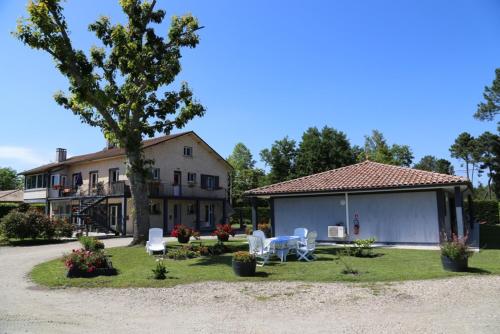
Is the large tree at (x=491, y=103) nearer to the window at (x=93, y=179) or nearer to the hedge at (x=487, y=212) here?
the hedge at (x=487, y=212)

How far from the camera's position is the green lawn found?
10023mm

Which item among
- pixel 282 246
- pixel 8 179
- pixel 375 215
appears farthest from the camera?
pixel 8 179

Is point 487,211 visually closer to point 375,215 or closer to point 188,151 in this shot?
point 375,215

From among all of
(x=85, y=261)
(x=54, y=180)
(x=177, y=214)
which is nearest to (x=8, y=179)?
(x=54, y=180)

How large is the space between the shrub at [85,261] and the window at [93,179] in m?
23.4

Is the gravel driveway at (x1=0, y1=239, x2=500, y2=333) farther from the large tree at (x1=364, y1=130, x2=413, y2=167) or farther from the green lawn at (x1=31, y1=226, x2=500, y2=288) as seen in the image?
the large tree at (x1=364, y1=130, x2=413, y2=167)

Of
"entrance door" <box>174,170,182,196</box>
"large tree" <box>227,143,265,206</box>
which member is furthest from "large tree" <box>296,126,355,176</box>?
"entrance door" <box>174,170,182,196</box>

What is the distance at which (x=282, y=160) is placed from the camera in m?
50.3

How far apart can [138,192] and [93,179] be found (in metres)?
17.2

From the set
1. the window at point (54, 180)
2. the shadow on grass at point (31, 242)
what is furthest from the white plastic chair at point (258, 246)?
the window at point (54, 180)

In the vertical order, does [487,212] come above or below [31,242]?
above

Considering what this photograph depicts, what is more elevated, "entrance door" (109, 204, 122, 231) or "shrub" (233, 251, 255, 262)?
"entrance door" (109, 204, 122, 231)

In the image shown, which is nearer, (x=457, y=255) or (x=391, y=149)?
(x=457, y=255)

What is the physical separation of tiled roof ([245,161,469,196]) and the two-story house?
12988 mm
